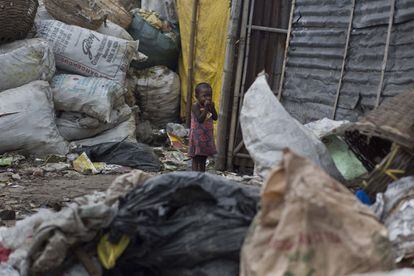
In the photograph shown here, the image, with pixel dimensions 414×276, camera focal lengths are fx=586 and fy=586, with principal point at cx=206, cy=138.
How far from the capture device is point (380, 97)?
3994 mm

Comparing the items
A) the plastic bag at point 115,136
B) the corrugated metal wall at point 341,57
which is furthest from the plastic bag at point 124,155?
the corrugated metal wall at point 341,57

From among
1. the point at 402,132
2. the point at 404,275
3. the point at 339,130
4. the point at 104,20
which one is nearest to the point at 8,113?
the point at 104,20

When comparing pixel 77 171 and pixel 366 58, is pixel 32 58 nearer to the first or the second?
pixel 77 171

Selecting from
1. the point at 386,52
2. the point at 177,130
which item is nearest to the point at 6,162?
the point at 177,130

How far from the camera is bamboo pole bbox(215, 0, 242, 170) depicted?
5598mm

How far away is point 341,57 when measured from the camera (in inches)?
179

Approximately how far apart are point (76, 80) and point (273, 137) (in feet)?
13.2

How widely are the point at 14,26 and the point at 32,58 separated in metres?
0.35

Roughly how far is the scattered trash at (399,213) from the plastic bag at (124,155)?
378 centimetres

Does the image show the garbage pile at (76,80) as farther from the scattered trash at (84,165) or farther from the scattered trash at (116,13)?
the scattered trash at (84,165)

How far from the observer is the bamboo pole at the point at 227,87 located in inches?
220

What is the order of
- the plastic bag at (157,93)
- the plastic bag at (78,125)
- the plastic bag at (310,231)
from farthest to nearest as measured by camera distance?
1. the plastic bag at (157,93)
2. the plastic bag at (78,125)
3. the plastic bag at (310,231)

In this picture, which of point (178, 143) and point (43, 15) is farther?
point (178, 143)

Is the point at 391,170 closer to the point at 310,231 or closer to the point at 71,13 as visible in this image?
the point at 310,231
